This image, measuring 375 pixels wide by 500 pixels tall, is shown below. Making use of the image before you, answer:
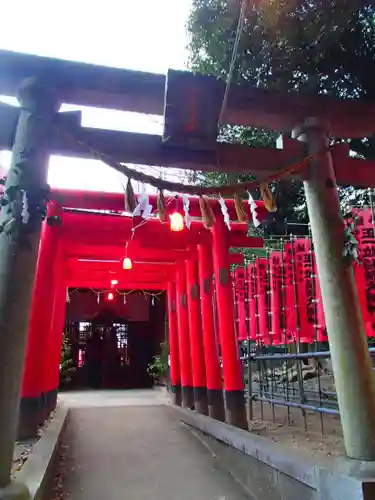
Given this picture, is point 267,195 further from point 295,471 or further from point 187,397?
point 187,397

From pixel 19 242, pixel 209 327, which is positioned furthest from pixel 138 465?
pixel 19 242

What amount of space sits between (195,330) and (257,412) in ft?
7.46

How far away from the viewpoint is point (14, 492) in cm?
307

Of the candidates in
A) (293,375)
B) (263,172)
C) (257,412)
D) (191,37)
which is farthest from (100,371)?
(263,172)

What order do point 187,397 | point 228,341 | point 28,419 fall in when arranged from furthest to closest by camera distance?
1. point 187,397
2. point 228,341
3. point 28,419

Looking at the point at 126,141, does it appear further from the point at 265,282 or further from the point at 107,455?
the point at 265,282

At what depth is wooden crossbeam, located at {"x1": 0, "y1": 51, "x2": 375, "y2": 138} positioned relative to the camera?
154 inches

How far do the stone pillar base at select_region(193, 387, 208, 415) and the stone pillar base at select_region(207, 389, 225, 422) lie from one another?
105cm

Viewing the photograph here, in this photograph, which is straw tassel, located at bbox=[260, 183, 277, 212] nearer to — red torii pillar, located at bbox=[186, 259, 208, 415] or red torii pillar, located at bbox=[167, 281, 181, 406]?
red torii pillar, located at bbox=[186, 259, 208, 415]

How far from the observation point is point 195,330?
983 cm

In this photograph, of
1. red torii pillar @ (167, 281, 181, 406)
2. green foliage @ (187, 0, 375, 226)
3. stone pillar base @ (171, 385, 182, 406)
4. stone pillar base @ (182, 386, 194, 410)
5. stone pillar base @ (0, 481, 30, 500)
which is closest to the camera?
stone pillar base @ (0, 481, 30, 500)

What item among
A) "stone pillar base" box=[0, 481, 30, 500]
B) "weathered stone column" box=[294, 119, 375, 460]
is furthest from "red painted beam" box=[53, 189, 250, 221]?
"stone pillar base" box=[0, 481, 30, 500]

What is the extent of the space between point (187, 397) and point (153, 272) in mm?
3522

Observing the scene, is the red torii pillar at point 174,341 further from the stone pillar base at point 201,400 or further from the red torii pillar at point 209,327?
the red torii pillar at point 209,327
